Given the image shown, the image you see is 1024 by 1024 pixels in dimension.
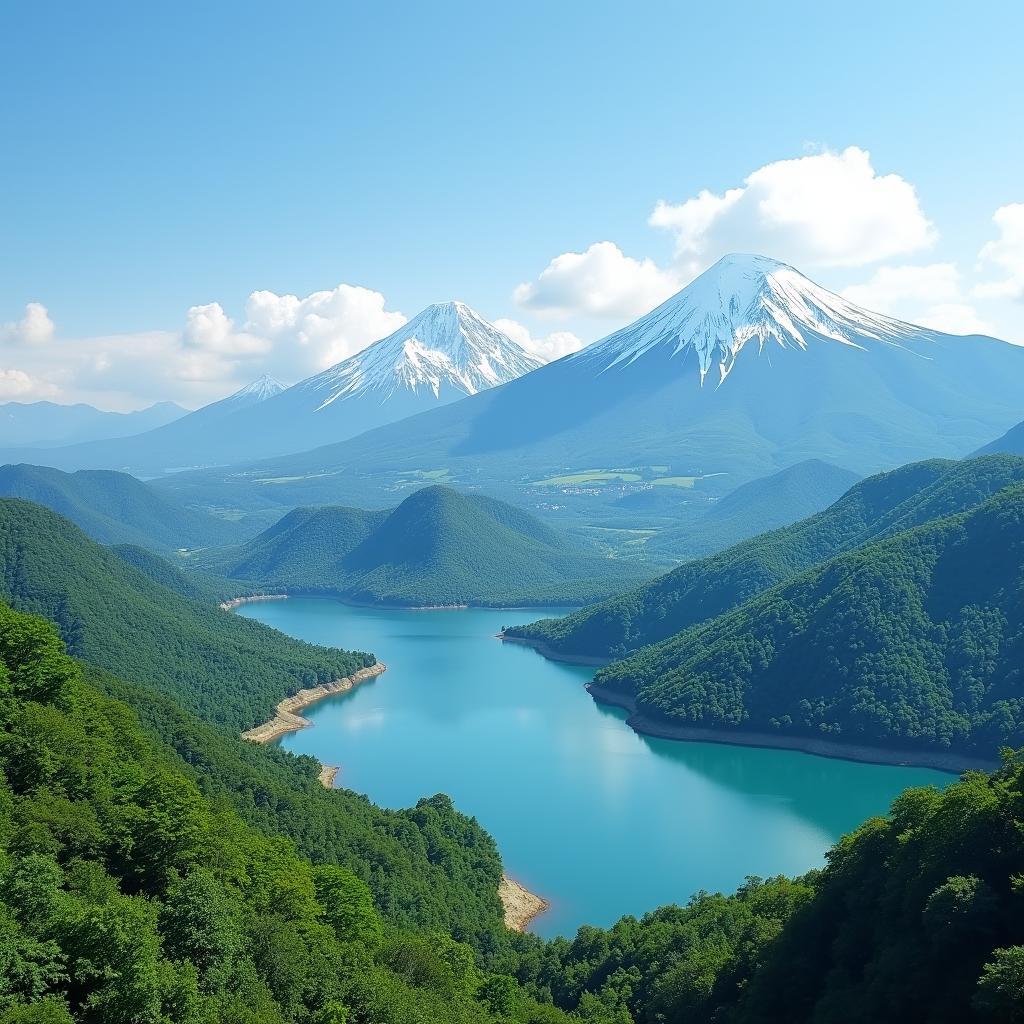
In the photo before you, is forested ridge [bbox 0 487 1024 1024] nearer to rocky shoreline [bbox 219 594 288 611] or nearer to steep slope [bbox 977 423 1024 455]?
rocky shoreline [bbox 219 594 288 611]

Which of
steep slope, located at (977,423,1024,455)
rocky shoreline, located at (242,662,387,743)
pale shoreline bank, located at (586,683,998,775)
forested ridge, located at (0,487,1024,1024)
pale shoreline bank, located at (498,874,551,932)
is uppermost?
steep slope, located at (977,423,1024,455)

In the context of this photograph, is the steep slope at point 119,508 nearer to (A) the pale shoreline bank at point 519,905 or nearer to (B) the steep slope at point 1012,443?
(B) the steep slope at point 1012,443

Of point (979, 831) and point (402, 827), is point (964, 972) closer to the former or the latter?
point (979, 831)

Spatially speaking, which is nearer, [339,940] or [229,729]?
[339,940]

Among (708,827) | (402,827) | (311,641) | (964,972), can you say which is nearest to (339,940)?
(964,972)

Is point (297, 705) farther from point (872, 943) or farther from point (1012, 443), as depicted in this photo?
point (1012, 443)

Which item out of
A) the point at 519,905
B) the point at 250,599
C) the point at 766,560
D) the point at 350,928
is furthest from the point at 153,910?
the point at 250,599

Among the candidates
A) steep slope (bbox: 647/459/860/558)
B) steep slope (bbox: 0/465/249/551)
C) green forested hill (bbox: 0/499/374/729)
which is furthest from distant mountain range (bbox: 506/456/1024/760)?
steep slope (bbox: 0/465/249/551)
